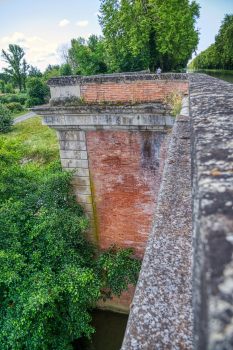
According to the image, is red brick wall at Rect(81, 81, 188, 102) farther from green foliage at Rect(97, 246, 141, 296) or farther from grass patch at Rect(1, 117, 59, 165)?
grass patch at Rect(1, 117, 59, 165)

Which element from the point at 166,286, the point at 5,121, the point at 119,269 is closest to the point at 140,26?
the point at 5,121

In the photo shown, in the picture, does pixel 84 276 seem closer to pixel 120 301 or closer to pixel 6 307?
pixel 6 307

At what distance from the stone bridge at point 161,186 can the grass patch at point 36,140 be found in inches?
288

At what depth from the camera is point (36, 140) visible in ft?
54.7

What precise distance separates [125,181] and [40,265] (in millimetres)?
2998

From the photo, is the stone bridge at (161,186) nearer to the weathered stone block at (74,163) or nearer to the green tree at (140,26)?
the weathered stone block at (74,163)

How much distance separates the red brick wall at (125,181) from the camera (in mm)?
5758

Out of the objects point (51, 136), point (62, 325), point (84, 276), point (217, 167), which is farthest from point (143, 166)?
point (51, 136)

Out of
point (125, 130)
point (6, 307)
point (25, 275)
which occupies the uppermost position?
point (125, 130)

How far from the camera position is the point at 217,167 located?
2.55 ft

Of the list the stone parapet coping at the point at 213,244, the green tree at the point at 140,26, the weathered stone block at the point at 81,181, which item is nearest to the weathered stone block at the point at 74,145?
the weathered stone block at the point at 81,181

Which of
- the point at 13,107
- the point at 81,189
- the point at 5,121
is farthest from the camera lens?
the point at 13,107

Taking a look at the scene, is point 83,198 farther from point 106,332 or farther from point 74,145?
point 106,332

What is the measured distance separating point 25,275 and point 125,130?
4011 mm
